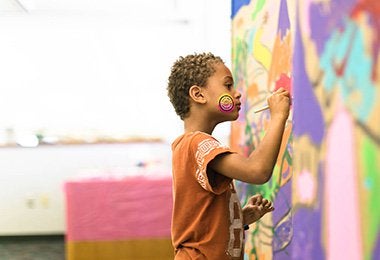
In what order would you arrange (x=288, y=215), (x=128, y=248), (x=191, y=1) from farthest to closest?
(x=191, y=1) → (x=128, y=248) → (x=288, y=215)

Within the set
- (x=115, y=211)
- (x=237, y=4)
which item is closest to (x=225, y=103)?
(x=237, y=4)

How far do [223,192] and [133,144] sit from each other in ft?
9.35

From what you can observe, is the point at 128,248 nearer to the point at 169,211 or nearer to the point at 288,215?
the point at 169,211

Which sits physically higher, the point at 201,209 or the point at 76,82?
the point at 76,82

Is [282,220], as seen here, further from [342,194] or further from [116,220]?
[116,220]

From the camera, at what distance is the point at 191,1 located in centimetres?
374

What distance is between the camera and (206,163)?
0.97 meters

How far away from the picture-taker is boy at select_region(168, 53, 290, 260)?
98cm

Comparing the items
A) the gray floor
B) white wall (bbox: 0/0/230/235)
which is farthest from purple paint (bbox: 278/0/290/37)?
the gray floor

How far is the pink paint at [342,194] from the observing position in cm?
79

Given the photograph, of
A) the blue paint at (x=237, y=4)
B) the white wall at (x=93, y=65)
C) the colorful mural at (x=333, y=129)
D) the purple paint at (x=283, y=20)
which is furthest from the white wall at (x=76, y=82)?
the colorful mural at (x=333, y=129)

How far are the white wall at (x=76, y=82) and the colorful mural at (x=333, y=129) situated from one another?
8.58 ft

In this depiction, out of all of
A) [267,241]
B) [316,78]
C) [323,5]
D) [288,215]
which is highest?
[323,5]

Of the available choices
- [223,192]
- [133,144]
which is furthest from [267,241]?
[133,144]
